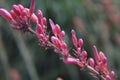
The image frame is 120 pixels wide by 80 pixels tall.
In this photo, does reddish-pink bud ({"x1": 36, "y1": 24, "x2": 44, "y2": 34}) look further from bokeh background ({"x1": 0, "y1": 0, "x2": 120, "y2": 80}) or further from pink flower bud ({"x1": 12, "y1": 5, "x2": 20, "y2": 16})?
bokeh background ({"x1": 0, "y1": 0, "x2": 120, "y2": 80})

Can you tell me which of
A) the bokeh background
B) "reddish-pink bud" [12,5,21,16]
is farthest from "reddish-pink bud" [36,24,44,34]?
the bokeh background

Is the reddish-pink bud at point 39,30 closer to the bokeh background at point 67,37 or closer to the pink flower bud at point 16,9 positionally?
the pink flower bud at point 16,9

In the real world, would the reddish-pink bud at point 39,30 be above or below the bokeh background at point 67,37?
below

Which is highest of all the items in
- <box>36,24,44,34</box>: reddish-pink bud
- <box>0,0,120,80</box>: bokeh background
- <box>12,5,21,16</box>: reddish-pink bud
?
<box>0,0,120,80</box>: bokeh background

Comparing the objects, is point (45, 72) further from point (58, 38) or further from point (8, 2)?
point (58, 38)

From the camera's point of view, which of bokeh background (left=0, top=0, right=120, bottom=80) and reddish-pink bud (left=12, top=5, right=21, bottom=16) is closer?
reddish-pink bud (left=12, top=5, right=21, bottom=16)

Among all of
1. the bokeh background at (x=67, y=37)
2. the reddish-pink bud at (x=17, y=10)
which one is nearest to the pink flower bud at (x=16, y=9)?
the reddish-pink bud at (x=17, y=10)

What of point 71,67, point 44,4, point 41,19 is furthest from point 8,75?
point 41,19

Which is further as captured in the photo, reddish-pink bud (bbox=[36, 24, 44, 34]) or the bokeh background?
the bokeh background

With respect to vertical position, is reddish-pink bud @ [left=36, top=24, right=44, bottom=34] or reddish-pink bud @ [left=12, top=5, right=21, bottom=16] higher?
reddish-pink bud @ [left=12, top=5, right=21, bottom=16]

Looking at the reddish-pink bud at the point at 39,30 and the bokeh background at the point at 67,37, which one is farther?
the bokeh background at the point at 67,37

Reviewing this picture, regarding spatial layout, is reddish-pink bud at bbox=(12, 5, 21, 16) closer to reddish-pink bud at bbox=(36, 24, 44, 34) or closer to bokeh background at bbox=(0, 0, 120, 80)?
reddish-pink bud at bbox=(36, 24, 44, 34)

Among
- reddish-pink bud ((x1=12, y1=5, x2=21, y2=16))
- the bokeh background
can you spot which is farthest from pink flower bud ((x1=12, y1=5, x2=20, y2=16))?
the bokeh background
